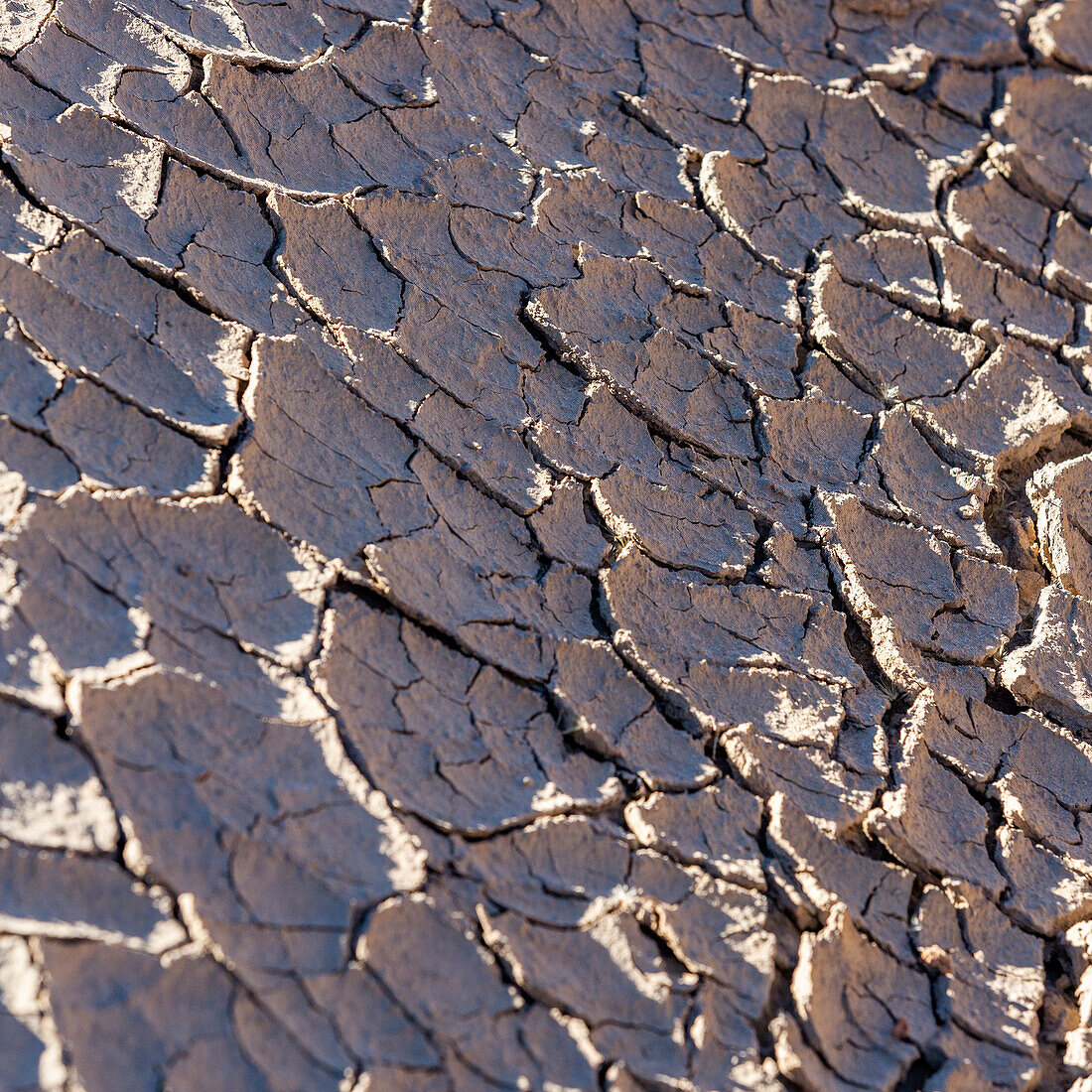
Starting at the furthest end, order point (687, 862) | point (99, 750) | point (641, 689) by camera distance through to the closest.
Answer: point (641, 689) < point (687, 862) < point (99, 750)

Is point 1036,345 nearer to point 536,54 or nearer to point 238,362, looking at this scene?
point 536,54

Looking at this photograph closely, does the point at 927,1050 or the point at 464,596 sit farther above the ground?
the point at 464,596

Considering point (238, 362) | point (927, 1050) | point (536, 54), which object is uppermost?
point (536, 54)

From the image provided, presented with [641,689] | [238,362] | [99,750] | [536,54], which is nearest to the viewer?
[99,750]

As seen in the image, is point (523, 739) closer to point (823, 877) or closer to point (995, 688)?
point (823, 877)

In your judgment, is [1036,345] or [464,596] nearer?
[464,596]

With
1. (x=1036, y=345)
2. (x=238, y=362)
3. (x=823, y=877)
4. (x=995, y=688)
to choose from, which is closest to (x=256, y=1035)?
(x=823, y=877)
